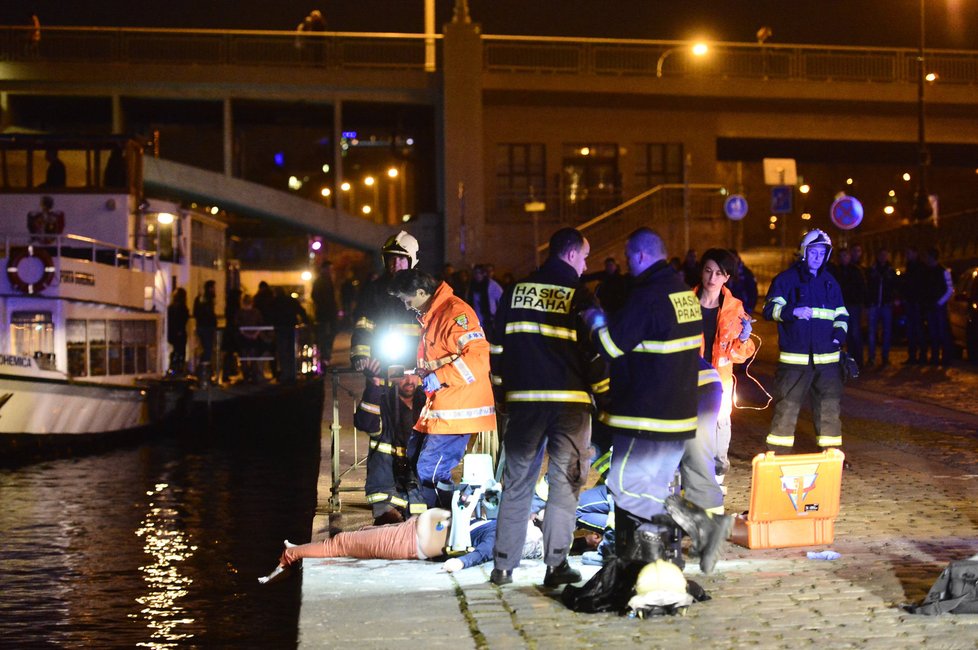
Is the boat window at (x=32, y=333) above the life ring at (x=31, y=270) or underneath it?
underneath

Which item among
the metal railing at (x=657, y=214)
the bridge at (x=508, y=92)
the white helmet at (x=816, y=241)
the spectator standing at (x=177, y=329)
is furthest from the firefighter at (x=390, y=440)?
the bridge at (x=508, y=92)

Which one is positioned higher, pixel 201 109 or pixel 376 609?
pixel 201 109

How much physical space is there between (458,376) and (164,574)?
2997 mm

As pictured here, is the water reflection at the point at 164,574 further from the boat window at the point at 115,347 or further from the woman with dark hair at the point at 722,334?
the boat window at the point at 115,347

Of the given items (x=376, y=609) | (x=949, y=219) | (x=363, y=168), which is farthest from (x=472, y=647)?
(x=363, y=168)

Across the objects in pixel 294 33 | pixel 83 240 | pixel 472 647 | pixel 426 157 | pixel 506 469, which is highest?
pixel 294 33

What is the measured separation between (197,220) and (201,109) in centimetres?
1247

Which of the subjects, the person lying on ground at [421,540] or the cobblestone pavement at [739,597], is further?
the person lying on ground at [421,540]

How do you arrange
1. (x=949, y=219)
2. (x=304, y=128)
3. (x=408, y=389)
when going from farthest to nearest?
(x=304, y=128), (x=949, y=219), (x=408, y=389)

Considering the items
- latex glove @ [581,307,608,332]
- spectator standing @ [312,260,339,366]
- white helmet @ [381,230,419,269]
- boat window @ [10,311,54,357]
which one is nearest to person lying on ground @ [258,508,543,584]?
latex glove @ [581,307,608,332]

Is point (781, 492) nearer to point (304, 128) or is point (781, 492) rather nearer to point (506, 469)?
point (506, 469)

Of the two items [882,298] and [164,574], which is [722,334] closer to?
[164,574]

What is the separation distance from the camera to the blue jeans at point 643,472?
685 centimetres

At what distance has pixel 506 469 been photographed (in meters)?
7.16
